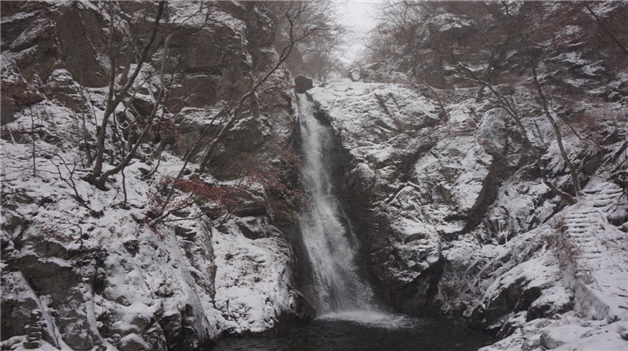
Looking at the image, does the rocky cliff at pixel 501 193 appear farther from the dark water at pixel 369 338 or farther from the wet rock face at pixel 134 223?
the wet rock face at pixel 134 223

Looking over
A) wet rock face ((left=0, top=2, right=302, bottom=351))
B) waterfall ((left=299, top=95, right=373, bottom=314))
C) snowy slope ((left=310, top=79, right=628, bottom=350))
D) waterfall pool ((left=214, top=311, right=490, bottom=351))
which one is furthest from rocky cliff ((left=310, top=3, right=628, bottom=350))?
wet rock face ((left=0, top=2, right=302, bottom=351))

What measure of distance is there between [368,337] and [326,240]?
200 inches

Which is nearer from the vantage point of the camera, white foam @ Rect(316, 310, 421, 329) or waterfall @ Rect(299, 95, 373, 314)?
white foam @ Rect(316, 310, 421, 329)

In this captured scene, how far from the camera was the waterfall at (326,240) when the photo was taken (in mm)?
12609

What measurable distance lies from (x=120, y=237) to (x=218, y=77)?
1002cm

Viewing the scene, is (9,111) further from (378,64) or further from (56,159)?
(378,64)

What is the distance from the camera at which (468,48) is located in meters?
20.1

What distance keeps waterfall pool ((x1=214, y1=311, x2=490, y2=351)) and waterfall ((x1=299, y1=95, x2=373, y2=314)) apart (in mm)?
1219

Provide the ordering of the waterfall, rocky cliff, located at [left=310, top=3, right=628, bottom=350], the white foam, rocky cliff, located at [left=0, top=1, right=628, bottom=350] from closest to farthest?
rocky cliff, located at [left=0, top=1, right=628, bottom=350] < rocky cliff, located at [left=310, top=3, right=628, bottom=350] < the white foam < the waterfall

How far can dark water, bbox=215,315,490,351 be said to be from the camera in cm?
870

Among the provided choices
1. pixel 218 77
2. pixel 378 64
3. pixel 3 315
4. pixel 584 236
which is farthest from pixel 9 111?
pixel 378 64

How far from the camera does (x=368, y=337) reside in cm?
953

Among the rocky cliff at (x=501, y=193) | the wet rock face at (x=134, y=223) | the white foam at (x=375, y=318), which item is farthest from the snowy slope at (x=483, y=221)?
the wet rock face at (x=134, y=223)

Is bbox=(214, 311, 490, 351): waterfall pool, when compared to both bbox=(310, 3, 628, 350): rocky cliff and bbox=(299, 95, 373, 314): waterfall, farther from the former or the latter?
bbox=(299, 95, 373, 314): waterfall
